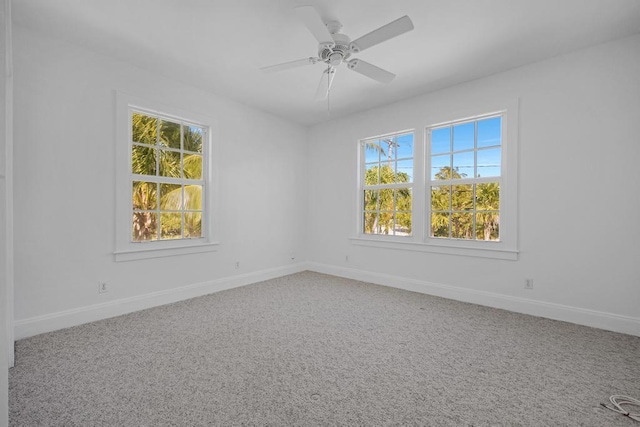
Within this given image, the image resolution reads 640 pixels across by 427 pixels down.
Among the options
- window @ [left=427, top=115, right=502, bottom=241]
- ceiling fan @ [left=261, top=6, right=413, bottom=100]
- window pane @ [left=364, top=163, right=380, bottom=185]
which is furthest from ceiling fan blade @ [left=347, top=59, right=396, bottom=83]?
window pane @ [left=364, top=163, right=380, bottom=185]

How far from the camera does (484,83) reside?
346 centimetres

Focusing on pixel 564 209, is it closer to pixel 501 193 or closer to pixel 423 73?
pixel 501 193

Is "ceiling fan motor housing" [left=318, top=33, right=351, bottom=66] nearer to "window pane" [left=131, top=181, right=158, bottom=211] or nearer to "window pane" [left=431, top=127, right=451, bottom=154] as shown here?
"window pane" [left=431, top=127, right=451, bottom=154]

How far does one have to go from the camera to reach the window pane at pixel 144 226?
11.0ft

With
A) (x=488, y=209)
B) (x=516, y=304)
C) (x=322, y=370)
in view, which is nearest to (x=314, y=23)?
(x=322, y=370)

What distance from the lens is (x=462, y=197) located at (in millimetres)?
3762

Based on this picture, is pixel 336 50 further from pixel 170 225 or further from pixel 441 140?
pixel 170 225

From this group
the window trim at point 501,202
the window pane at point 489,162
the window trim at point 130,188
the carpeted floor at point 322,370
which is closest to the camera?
the carpeted floor at point 322,370

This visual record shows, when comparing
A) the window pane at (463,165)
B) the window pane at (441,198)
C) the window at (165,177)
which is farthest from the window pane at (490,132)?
the window at (165,177)

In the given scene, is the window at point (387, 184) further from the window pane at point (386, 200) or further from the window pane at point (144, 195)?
the window pane at point (144, 195)

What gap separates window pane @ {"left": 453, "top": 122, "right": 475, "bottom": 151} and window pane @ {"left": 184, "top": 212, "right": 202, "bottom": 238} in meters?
3.49

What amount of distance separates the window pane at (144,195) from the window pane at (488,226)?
391cm

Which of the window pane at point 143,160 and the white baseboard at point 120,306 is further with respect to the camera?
the window pane at point 143,160

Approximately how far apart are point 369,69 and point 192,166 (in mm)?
2531
